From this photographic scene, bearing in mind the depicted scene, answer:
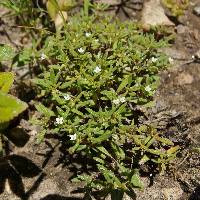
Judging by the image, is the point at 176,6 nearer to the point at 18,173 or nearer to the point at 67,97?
the point at 67,97

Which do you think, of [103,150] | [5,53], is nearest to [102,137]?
[103,150]

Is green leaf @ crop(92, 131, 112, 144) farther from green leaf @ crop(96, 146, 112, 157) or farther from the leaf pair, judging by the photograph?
the leaf pair

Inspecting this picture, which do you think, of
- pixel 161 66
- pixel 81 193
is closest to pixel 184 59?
pixel 161 66

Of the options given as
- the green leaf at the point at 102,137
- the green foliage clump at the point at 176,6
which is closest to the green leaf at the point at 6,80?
the green leaf at the point at 102,137

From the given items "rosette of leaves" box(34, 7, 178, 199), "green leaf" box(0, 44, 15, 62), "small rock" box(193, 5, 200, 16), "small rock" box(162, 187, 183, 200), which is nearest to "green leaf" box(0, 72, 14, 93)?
"green leaf" box(0, 44, 15, 62)

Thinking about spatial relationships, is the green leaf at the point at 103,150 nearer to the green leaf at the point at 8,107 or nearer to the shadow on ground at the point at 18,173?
the shadow on ground at the point at 18,173
